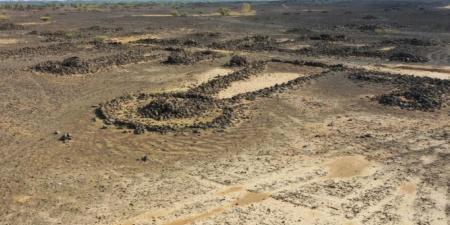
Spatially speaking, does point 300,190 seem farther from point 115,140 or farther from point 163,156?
point 115,140

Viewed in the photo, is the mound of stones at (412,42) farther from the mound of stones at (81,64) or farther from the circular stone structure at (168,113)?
the circular stone structure at (168,113)

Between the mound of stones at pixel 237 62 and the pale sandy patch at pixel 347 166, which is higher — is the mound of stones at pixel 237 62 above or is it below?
above

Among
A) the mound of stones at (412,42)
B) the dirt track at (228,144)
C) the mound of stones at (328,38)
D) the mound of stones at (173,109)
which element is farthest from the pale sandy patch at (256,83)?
the mound of stones at (328,38)

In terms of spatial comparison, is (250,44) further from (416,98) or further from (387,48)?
(416,98)

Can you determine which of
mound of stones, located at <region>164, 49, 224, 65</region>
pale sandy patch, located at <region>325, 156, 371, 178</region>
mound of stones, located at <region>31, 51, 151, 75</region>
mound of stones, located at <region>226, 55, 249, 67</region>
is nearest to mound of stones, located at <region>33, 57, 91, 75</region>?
mound of stones, located at <region>31, 51, 151, 75</region>

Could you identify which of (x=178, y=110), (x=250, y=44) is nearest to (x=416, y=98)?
(x=178, y=110)

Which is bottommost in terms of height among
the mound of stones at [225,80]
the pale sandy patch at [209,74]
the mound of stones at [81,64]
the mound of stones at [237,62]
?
the pale sandy patch at [209,74]

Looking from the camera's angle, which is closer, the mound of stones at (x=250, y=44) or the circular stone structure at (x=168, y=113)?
the circular stone structure at (x=168, y=113)
